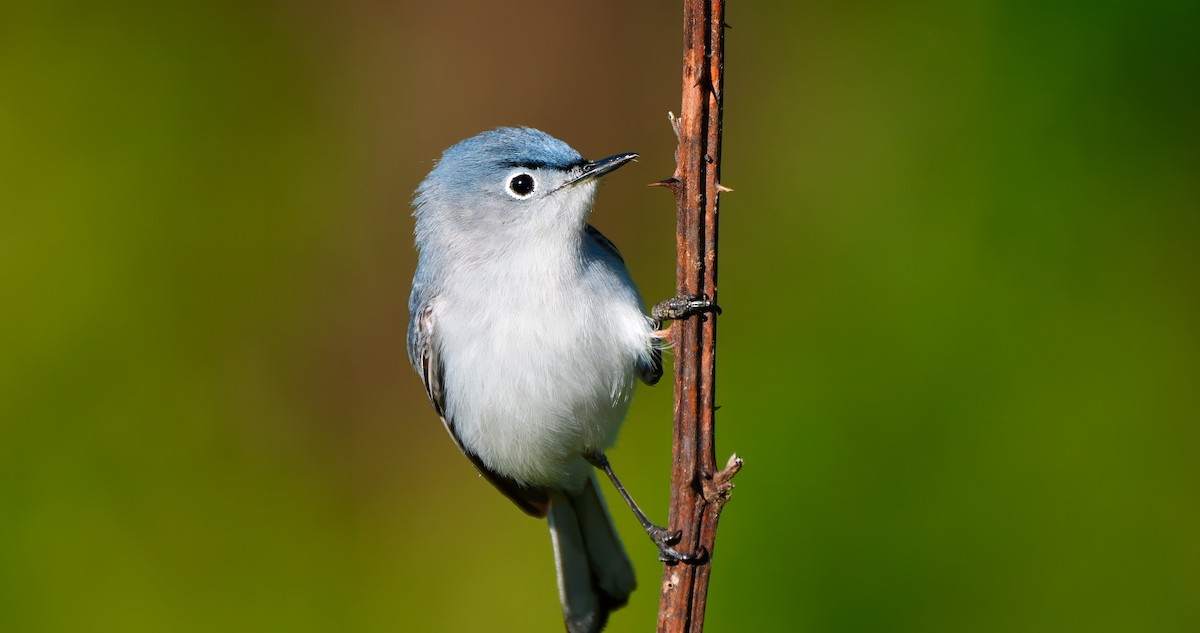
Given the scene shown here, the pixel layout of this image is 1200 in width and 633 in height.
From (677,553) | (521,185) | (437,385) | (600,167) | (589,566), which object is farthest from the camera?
(589,566)

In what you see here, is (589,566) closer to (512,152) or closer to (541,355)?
(541,355)

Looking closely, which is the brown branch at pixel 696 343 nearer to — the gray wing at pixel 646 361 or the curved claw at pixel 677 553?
the curved claw at pixel 677 553

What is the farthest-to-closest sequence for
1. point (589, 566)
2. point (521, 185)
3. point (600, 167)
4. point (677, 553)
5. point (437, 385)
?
point (589, 566) < point (437, 385) < point (521, 185) < point (600, 167) < point (677, 553)

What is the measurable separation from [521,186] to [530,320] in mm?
322

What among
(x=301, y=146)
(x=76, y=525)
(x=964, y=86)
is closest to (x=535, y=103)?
(x=301, y=146)

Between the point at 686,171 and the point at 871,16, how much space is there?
5.40 ft

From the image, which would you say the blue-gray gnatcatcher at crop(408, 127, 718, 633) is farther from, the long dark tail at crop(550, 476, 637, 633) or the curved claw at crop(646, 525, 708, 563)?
the curved claw at crop(646, 525, 708, 563)

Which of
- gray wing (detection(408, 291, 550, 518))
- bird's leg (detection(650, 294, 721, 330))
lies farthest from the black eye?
bird's leg (detection(650, 294, 721, 330))

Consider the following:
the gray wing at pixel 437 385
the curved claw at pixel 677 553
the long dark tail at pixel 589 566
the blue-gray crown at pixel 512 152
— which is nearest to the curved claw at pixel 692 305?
the curved claw at pixel 677 553

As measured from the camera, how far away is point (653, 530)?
223 cm

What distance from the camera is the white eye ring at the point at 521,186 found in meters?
2.14

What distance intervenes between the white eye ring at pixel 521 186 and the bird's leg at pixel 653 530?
696mm

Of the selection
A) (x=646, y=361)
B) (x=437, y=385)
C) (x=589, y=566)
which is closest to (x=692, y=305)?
(x=646, y=361)

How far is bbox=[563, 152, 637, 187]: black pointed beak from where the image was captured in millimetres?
1990
